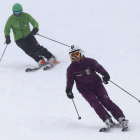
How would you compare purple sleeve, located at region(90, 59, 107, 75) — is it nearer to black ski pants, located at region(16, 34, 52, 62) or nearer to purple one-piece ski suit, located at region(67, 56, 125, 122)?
purple one-piece ski suit, located at region(67, 56, 125, 122)

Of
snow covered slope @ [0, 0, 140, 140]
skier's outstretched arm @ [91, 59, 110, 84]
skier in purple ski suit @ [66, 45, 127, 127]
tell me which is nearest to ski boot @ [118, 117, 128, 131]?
snow covered slope @ [0, 0, 140, 140]

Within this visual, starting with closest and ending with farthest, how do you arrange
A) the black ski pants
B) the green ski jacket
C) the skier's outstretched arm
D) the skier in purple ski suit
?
the skier's outstretched arm
the skier in purple ski suit
the green ski jacket
the black ski pants

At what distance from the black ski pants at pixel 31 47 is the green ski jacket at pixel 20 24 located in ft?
0.52

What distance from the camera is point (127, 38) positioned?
33.7 feet

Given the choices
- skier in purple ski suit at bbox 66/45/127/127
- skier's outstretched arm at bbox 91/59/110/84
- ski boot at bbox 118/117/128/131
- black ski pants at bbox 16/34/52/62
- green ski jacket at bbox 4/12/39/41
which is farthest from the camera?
black ski pants at bbox 16/34/52/62

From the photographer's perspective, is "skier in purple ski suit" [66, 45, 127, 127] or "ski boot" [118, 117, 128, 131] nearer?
"ski boot" [118, 117, 128, 131]

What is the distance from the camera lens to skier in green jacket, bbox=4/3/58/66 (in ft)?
29.1

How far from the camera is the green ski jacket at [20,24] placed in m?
8.87

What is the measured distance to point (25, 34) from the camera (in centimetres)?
924

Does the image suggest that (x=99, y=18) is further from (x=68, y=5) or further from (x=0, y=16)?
(x=0, y=16)

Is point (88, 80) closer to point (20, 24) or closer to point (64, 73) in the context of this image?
point (64, 73)

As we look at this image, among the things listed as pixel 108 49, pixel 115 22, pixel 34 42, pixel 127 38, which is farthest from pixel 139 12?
pixel 34 42

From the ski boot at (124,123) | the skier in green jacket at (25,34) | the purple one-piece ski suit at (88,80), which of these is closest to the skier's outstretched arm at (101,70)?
the purple one-piece ski suit at (88,80)

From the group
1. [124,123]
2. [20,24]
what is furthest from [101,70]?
[20,24]
